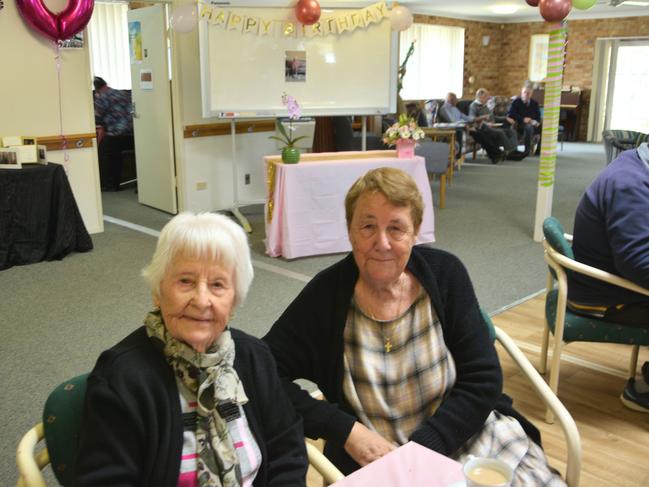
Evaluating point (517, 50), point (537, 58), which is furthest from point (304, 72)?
point (517, 50)

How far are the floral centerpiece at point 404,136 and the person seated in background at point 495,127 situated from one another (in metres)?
5.51

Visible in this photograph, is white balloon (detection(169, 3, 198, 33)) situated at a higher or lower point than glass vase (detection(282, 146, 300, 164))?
higher

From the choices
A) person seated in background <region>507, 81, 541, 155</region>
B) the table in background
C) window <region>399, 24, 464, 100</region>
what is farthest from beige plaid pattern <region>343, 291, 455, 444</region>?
window <region>399, 24, 464, 100</region>

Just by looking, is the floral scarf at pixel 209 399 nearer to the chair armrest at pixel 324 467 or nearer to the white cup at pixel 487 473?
the chair armrest at pixel 324 467

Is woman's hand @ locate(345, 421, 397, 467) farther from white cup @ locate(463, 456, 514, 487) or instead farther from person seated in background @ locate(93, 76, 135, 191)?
person seated in background @ locate(93, 76, 135, 191)

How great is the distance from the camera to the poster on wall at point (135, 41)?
21.9 feet

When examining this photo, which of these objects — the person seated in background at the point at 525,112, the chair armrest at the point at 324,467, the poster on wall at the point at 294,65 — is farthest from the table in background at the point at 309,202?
the person seated in background at the point at 525,112

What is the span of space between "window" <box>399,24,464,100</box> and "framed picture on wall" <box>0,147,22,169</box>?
849 cm

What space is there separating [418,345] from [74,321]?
8.89 ft

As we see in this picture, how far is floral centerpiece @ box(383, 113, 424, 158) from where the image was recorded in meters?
5.25

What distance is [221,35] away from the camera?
575 cm

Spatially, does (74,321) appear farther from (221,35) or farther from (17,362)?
(221,35)

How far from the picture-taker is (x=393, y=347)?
163cm

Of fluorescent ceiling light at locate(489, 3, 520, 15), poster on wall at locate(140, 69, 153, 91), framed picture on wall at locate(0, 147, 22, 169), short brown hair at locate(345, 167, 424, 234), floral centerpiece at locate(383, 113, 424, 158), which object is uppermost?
fluorescent ceiling light at locate(489, 3, 520, 15)
